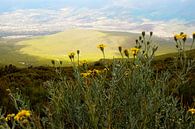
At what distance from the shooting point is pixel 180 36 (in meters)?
5.44

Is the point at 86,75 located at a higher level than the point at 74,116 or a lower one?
higher

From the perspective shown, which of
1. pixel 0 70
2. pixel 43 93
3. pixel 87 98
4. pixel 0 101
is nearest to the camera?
pixel 87 98

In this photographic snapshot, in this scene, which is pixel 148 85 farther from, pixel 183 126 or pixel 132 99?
pixel 183 126

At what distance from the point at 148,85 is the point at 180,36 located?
0.94 m

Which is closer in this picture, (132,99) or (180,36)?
(132,99)

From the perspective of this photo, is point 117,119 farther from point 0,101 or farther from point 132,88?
point 0,101

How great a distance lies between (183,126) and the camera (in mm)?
4902

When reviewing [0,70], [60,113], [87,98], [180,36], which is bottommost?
[0,70]

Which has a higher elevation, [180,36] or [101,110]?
[180,36]

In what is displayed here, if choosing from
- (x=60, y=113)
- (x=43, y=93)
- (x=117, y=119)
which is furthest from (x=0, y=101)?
(x=117, y=119)

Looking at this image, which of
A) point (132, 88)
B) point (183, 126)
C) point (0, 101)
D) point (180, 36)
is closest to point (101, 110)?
point (132, 88)

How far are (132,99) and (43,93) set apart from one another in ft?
21.4

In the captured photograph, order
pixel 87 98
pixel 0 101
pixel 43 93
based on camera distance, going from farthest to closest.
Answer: pixel 43 93, pixel 0 101, pixel 87 98

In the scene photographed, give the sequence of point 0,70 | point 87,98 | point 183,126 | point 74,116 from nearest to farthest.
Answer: point 87,98, point 183,126, point 74,116, point 0,70
